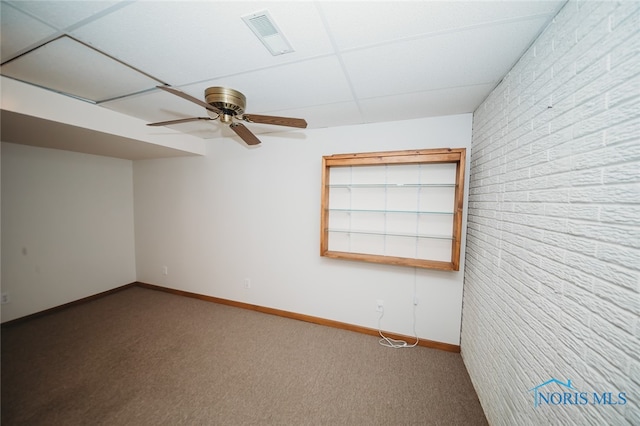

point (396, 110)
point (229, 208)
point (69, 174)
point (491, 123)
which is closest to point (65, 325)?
point (69, 174)

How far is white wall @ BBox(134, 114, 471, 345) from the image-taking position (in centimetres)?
224

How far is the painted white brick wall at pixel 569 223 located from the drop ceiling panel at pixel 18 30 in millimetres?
2529

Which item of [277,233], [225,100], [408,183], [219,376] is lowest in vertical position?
[219,376]

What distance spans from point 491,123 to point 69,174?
16.9 ft

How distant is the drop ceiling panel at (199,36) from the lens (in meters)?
0.99

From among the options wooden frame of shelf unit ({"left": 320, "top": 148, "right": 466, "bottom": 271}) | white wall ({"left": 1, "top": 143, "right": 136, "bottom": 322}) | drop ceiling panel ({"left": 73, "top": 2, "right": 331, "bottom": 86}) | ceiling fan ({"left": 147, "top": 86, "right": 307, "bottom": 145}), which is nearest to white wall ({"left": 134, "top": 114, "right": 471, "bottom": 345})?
wooden frame of shelf unit ({"left": 320, "top": 148, "right": 466, "bottom": 271})

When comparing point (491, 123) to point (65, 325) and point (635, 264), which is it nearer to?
point (635, 264)

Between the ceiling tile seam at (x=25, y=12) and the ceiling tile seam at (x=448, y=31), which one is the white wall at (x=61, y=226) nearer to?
the ceiling tile seam at (x=25, y=12)

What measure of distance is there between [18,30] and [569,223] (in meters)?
2.90

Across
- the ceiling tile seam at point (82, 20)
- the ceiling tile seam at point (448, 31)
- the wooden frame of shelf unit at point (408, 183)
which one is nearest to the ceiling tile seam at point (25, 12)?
the ceiling tile seam at point (82, 20)

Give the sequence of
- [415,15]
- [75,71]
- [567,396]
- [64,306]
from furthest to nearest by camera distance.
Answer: [64,306]
[75,71]
[415,15]
[567,396]

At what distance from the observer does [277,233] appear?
9.19ft

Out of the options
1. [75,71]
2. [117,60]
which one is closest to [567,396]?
[117,60]

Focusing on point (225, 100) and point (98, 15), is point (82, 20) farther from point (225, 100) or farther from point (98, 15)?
point (225, 100)
